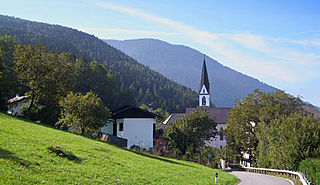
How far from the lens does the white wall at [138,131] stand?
46938 mm

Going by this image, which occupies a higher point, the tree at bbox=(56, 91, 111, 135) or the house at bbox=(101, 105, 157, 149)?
the tree at bbox=(56, 91, 111, 135)

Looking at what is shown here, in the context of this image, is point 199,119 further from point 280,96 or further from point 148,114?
point 280,96

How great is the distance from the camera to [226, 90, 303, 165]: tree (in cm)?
4794

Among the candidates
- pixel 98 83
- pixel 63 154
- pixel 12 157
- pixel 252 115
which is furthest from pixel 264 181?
pixel 98 83

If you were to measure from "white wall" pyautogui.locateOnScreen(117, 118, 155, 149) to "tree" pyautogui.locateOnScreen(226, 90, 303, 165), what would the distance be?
13184mm

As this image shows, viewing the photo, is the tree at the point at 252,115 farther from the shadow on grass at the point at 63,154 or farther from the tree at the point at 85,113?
the shadow on grass at the point at 63,154

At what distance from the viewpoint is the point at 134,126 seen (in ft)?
156

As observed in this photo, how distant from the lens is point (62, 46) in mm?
148750

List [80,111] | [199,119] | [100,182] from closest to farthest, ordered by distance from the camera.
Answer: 1. [100,182]
2. [80,111]
3. [199,119]

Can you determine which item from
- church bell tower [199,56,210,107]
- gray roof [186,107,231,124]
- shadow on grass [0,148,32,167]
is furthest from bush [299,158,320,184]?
church bell tower [199,56,210,107]

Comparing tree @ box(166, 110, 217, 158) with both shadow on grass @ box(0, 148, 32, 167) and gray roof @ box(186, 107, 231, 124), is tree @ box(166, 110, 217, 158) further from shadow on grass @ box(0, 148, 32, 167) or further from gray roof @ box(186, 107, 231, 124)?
gray roof @ box(186, 107, 231, 124)

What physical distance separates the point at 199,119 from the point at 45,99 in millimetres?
21372

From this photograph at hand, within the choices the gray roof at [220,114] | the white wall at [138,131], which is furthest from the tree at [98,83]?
the white wall at [138,131]

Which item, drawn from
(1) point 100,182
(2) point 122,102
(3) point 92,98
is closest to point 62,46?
(2) point 122,102
